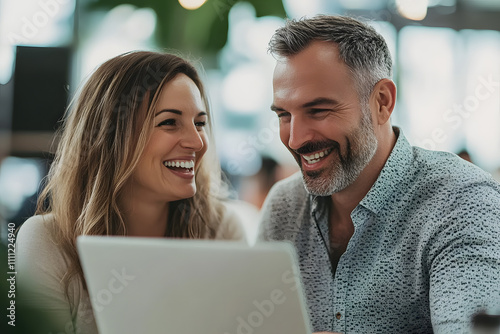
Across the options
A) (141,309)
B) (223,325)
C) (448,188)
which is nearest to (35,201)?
(141,309)

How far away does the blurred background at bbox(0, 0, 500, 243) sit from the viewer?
5.92 ft

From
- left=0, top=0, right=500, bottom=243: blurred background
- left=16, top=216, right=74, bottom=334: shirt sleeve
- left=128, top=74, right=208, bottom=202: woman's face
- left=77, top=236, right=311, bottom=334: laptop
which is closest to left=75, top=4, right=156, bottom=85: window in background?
left=0, top=0, right=500, bottom=243: blurred background

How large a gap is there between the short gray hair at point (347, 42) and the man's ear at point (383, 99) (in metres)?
0.02

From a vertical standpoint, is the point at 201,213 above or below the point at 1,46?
below

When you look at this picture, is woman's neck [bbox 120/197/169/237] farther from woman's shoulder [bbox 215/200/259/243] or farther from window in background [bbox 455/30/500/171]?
window in background [bbox 455/30/500/171]

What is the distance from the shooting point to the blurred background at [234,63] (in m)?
1.81

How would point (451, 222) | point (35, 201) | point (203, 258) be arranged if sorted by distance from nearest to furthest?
1. point (203, 258)
2. point (451, 222)
3. point (35, 201)

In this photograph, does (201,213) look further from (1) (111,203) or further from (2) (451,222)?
(2) (451,222)

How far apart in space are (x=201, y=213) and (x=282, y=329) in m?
0.94

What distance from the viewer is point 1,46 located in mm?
1788

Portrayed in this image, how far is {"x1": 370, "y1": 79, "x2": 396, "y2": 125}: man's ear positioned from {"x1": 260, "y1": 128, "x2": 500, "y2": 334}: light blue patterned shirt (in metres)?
0.10

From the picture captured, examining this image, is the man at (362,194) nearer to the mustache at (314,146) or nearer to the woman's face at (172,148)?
the mustache at (314,146)

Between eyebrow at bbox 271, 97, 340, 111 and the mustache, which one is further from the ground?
eyebrow at bbox 271, 97, 340, 111

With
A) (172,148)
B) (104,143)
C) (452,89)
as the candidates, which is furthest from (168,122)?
(452,89)
